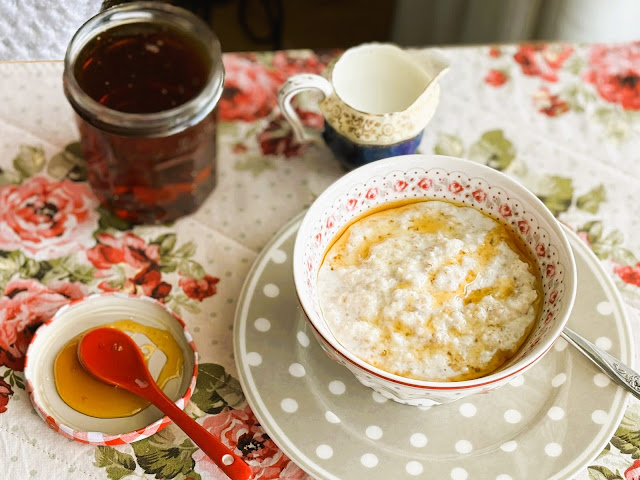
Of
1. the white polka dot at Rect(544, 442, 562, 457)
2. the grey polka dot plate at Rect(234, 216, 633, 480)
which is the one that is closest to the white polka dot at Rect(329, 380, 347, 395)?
the grey polka dot plate at Rect(234, 216, 633, 480)

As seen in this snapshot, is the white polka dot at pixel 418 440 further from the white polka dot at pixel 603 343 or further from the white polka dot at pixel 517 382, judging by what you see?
the white polka dot at pixel 603 343

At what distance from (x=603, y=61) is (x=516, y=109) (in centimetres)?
17

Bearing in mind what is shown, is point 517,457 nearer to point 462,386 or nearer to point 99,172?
point 462,386

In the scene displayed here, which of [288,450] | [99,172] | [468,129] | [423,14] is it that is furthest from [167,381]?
[423,14]

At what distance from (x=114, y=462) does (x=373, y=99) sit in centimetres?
56

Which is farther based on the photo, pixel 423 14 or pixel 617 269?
pixel 423 14

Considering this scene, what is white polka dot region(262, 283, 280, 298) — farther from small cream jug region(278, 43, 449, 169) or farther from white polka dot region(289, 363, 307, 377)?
small cream jug region(278, 43, 449, 169)

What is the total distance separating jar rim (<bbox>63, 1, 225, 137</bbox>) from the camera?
0.79 metres

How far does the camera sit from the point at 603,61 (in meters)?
1.14

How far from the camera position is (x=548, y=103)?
3.62ft

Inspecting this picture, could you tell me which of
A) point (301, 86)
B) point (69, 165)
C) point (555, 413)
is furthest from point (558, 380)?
point (69, 165)

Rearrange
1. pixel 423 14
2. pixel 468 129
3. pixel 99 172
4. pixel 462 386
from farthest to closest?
pixel 423 14 < pixel 468 129 < pixel 99 172 < pixel 462 386

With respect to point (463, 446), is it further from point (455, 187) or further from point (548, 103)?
point (548, 103)

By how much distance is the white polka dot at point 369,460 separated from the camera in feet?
2.49
